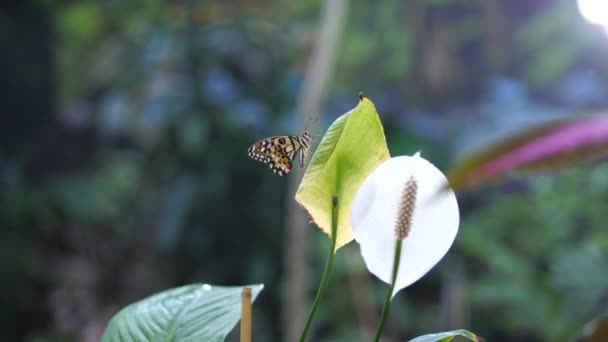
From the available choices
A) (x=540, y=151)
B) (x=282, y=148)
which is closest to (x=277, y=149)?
(x=282, y=148)

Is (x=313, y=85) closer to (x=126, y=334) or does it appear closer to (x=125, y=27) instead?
(x=126, y=334)

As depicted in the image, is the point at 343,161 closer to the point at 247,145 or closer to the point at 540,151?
the point at 540,151

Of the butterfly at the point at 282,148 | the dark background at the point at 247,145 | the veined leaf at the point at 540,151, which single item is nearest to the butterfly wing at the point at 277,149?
the butterfly at the point at 282,148

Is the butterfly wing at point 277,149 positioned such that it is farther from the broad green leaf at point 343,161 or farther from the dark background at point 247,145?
the dark background at point 247,145

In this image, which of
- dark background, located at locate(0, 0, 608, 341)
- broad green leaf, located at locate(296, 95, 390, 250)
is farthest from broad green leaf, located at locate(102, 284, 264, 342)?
dark background, located at locate(0, 0, 608, 341)

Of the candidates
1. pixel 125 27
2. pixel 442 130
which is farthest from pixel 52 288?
pixel 442 130

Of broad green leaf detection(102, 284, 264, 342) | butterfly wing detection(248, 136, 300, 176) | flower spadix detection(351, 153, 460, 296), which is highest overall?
butterfly wing detection(248, 136, 300, 176)

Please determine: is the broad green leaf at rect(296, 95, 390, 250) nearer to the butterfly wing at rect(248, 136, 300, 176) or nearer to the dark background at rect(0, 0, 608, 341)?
the butterfly wing at rect(248, 136, 300, 176)
